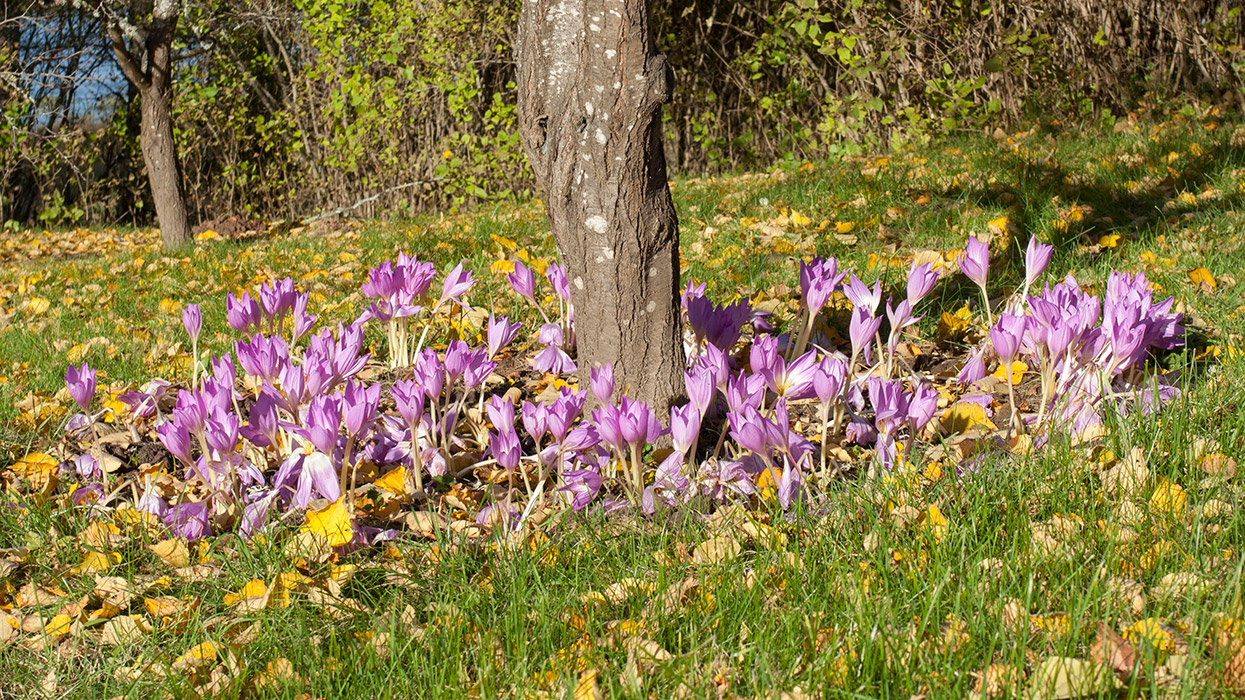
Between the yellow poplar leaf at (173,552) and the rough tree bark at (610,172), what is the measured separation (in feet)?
3.25

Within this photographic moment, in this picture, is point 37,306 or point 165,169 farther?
point 165,169

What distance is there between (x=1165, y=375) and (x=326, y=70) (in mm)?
8610

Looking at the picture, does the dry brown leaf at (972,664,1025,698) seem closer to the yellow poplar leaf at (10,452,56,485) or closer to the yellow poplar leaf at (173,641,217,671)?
the yellow poplar leaf at (173,641,217,671)

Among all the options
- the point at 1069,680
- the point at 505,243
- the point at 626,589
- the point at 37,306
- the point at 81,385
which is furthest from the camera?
the point at 505,243

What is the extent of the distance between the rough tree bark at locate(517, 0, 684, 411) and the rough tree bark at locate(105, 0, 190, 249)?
5121 millimetres

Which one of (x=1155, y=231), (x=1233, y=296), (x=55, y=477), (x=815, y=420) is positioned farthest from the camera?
(x=1155, y=231)

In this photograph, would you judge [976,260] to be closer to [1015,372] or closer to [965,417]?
[1015,372]

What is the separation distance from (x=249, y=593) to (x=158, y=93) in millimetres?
5914

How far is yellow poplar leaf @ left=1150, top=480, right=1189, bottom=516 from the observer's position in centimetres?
158

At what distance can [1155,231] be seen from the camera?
378 cm

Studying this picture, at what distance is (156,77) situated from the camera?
6465 millimetres

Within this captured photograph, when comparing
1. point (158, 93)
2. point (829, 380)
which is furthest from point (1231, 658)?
point (158, 93)

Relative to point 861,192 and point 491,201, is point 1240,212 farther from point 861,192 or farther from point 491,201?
point 491,201

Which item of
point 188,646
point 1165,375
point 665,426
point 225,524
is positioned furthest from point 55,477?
point 1165,375
